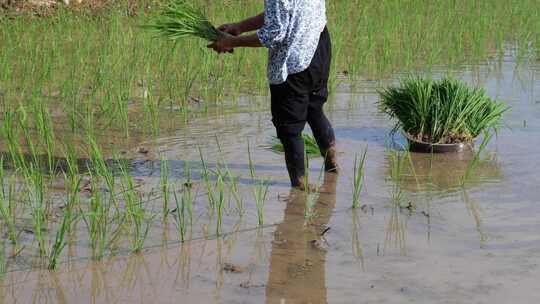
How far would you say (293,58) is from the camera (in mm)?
4031

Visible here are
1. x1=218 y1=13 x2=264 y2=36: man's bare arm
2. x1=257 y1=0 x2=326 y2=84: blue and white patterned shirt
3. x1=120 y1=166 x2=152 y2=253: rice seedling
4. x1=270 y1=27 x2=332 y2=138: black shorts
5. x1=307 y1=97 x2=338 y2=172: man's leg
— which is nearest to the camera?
x1=120 y1=166 x2=152 y2=253: rice seedling

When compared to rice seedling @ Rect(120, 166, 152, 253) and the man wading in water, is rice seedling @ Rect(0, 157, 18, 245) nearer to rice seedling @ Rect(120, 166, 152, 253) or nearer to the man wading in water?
rice seedling @ Rect(120, 166, 152, 253)

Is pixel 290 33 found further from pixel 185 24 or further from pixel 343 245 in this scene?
pixel 343 245

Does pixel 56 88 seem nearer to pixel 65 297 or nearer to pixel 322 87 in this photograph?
pixel 322 87

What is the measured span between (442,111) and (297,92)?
1084 millimetres

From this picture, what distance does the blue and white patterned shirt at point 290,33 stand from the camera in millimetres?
3932

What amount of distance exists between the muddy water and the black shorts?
0.35m

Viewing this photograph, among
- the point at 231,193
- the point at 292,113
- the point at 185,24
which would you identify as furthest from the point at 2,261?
the point at 185,24

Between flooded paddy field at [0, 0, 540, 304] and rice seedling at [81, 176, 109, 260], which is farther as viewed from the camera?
rice seedling at [81, 176, 109, 260]

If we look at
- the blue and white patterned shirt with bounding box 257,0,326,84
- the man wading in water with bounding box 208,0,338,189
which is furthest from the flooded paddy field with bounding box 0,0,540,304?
the blue and white patterned shirt with bounding box 257,0,326,84

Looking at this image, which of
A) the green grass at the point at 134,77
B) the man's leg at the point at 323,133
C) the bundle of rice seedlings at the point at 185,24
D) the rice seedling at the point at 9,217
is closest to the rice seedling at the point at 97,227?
the green grass at the point at 134,77

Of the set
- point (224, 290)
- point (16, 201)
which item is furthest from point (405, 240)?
point (16, 201)

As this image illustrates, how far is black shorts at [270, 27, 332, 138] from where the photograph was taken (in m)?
4.10

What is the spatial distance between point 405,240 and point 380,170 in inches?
40.7
